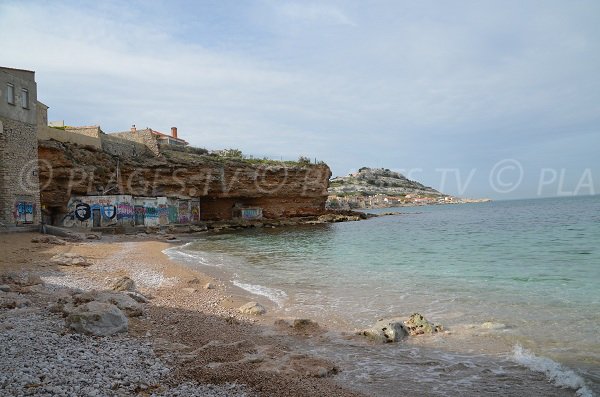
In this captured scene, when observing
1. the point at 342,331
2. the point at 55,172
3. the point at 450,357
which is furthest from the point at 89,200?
the point at 450,357

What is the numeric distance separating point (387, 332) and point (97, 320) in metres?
5.02

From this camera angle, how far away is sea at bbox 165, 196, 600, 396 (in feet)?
19.0

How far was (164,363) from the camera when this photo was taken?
17.4ft

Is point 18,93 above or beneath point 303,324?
above

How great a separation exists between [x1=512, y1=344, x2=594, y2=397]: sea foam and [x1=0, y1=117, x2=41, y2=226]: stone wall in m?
26.2

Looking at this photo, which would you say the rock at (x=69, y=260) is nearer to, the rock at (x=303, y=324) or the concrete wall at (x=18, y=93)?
the rock at (x=303, y=324)

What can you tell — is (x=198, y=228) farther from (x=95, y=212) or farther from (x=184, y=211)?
(x=95, y=212)

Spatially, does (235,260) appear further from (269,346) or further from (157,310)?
(269,346)

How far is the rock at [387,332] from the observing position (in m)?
7.45

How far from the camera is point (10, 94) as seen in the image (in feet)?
78.6

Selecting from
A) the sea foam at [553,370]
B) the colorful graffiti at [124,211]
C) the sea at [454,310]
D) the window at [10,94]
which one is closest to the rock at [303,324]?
the sea at [454,310]

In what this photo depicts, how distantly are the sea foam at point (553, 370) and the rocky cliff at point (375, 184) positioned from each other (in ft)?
377

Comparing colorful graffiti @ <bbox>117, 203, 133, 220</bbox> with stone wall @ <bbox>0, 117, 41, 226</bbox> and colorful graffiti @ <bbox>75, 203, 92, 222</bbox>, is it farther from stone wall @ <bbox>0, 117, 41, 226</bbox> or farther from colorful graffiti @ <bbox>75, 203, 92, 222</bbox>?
stone wall @ <bbox>0, 117, 41, 226</bbox>

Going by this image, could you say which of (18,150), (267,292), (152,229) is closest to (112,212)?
(152,229)
